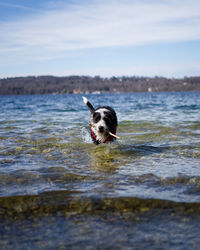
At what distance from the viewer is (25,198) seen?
3529mm

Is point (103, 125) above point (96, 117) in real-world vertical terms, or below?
below

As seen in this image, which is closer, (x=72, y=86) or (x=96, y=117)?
(x=96, y=117)

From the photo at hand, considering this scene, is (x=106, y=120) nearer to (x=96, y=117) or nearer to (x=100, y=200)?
(x=96, y=117)

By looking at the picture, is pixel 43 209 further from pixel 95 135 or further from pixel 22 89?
pixel 22 89

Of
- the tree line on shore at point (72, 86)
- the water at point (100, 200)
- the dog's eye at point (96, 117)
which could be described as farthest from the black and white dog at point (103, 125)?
the tree line on shore at point (72, 86)

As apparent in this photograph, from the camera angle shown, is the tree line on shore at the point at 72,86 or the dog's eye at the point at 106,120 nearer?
the dog's eye at the point at 106,120

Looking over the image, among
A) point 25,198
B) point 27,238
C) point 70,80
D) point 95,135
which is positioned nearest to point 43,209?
point 25,198

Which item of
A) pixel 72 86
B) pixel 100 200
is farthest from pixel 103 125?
pixel 72 86

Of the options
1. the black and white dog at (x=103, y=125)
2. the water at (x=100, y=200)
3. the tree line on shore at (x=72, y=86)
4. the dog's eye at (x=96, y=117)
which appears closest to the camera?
the water at (x=100, y=200)

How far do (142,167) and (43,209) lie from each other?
2234 mm

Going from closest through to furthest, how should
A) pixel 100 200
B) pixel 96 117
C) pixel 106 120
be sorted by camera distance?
1. pixel 100 200
2. pixel 106 120
3. pixel 96 117

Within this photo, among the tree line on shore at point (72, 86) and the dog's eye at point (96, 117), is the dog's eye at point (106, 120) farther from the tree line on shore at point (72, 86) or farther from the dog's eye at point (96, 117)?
the tree line on shore at point (72, 86)

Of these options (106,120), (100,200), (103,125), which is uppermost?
(106,120)

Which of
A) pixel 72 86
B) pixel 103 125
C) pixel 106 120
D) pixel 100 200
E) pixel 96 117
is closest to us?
pixel 100 200
